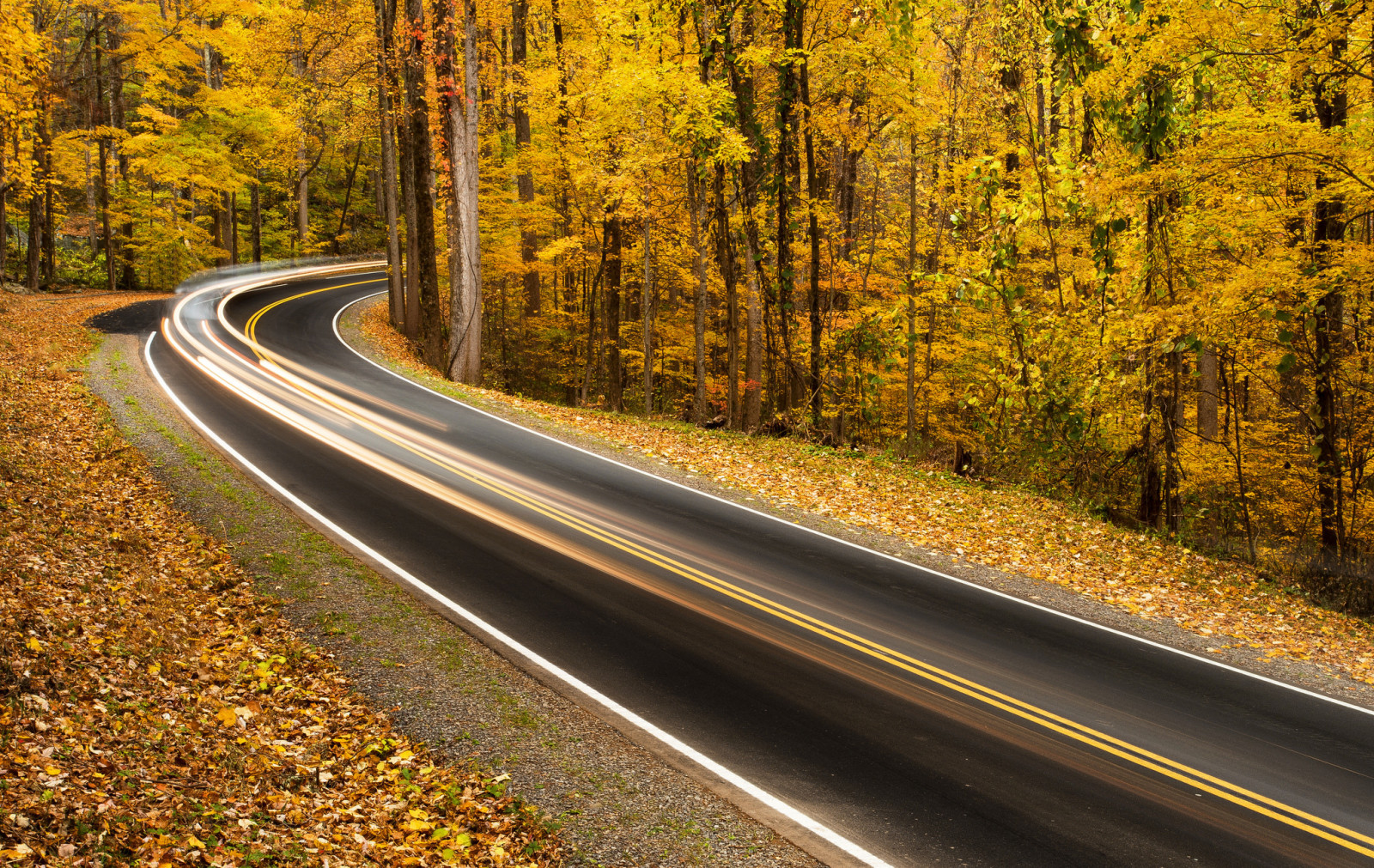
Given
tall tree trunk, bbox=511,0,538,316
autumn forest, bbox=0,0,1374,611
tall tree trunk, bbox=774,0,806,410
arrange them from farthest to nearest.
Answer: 1. tall tree trunk, bbox=511,0,538,316
2. tall tree trunk, bbox=774,0,806,410
3. autumn forest, bbox=0,0,1374,611

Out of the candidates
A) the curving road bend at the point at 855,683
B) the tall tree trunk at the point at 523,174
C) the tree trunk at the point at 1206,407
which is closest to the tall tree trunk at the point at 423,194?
the tall tree trunk at the point at 523,174

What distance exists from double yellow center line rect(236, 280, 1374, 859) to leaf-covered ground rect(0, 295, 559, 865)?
157 inches

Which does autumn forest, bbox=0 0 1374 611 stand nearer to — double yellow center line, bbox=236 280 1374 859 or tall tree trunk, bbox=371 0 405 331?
tall tree trunk, bbox=371 0 405 331

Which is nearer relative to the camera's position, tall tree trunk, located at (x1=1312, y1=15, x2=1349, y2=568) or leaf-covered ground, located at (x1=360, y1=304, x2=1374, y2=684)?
leaf-covered ground, located at (x1=360, y1=304, x2=1374, y2=684)

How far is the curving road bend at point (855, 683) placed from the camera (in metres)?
5.50

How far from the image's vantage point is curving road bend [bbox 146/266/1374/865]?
550cm

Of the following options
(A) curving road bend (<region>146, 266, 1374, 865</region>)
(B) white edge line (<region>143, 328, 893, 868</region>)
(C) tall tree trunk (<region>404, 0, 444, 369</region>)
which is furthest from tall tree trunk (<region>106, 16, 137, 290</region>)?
(B) white edge line (<region>143, 328, 893, 868</region>)

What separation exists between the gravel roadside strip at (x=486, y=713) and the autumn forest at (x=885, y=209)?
33.1ft

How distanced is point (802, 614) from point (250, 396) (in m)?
14.2

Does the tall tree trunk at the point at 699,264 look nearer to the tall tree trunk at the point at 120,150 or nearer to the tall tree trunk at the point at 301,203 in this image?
the tall tree trunk at the point at 120,150

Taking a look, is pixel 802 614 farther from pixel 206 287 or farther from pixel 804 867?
pixel 206 287

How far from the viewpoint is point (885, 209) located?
34.1m

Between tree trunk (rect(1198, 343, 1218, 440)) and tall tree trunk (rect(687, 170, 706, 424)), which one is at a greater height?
tall tree trunk (rect(687, 170, 706, 424))

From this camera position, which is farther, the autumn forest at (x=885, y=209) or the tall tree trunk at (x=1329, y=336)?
the autumn forest at (x=885, y=209)
